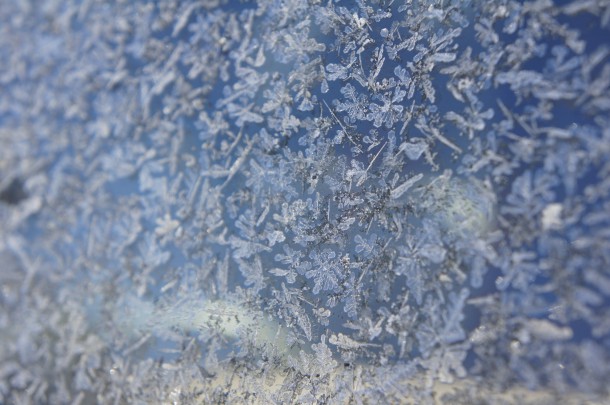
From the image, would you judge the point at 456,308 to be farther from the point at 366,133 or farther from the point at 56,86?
the point at 56,86

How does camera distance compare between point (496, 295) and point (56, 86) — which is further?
point (56, 86)

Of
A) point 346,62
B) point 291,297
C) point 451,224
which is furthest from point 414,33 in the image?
point 291,297

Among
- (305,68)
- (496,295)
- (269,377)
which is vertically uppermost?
(305,68)

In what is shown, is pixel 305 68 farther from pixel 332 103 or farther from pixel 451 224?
pixel 451 224

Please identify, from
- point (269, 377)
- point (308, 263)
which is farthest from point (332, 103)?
point (269, 377)

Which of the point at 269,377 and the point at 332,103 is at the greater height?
the point at 332,103

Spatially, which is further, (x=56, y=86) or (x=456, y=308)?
(x=56, y=86)
